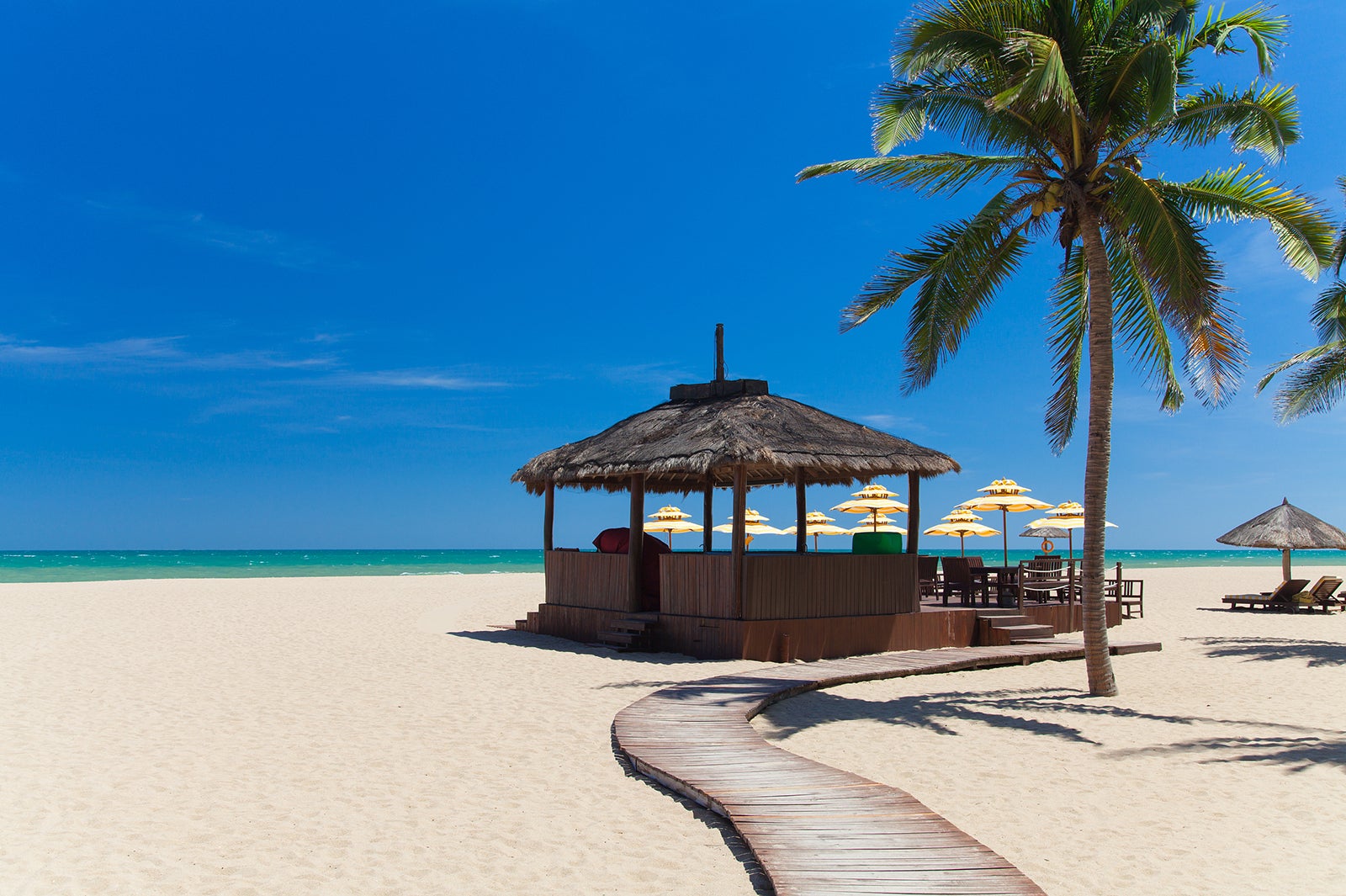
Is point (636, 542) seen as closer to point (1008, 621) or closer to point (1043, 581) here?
point (1008, 621)

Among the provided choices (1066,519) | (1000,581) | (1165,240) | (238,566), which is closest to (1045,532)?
(1066,519)

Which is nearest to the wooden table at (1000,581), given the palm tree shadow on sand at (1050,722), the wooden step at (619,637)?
the palm tree shadow on sand at (1050,722)

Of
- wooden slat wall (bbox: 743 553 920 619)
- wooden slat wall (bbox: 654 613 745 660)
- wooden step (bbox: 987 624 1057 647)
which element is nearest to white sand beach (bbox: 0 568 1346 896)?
wooden slat wall (bbox: 654 613 745 660)

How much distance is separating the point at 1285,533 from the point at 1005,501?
872 centimetres

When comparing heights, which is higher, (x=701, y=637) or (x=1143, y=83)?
(x=1143, y=83)

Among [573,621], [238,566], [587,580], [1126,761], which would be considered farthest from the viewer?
[238,566]

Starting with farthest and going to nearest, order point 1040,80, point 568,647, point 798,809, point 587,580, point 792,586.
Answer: point 587,580, point 568,647, point 792,586, point 1040,80, point 798,809

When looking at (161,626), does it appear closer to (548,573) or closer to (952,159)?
(548,573)

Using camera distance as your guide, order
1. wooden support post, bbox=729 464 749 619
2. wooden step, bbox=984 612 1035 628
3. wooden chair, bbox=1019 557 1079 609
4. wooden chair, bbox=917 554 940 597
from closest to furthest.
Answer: wooden support post, bbox=729 464 749 619 < wooden step, bbox=984 612 1035 628 < wooden chair, bbox=1019 557 1079 609 < wooden chair, bbox=917 554 940 597

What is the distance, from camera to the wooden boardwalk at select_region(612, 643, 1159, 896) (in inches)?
170

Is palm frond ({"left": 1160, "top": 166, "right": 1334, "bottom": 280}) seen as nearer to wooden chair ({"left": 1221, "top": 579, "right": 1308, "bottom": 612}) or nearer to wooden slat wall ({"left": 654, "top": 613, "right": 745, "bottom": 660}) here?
wooden slat wall ({"left": 654, "top": 613, "right": 745, "bottom": 660})

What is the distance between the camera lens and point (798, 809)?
5.38m

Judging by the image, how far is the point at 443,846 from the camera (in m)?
5.26

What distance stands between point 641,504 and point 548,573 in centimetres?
301
